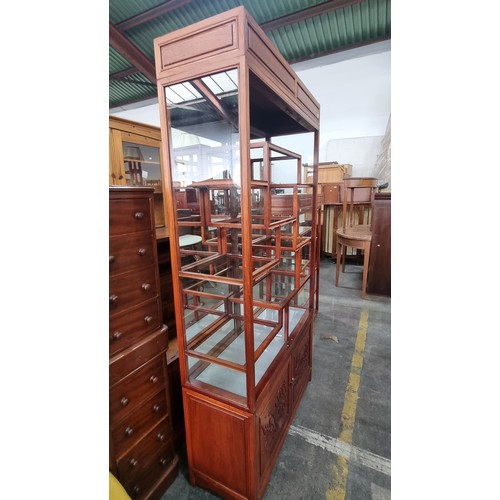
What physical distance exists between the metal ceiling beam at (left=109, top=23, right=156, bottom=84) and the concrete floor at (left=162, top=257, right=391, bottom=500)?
175 inches

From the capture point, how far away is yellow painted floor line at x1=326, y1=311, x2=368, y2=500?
1358 mm

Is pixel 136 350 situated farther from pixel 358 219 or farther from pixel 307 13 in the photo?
pixel 358 219

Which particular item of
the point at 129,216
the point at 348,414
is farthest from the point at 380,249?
the point at 129,216

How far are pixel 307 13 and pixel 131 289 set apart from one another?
11.6 feet

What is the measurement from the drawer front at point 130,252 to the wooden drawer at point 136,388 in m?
0.38

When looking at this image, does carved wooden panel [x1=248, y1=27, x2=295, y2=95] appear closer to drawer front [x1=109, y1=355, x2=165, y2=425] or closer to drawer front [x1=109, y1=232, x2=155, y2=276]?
drawer front [x1=109, y1=232, x2=155, y2=276]

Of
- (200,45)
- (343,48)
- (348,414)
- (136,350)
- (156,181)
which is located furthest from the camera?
(343,48)

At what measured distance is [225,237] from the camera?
164cm

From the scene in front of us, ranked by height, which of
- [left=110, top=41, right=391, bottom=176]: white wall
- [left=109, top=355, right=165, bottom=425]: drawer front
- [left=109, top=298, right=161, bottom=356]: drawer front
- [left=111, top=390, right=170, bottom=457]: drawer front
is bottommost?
[left=111, top=390, right=170, bottom=457]: drawer front

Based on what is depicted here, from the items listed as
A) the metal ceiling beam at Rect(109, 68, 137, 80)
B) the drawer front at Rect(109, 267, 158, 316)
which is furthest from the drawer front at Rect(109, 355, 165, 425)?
the metal ceiling beam at Rect(109, 68, 137, 80)

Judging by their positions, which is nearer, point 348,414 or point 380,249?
point 348,414

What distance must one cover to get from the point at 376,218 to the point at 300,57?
101 inches

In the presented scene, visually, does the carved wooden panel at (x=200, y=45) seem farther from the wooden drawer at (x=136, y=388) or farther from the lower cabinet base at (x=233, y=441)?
the lower cabinet base at (x=233, y=441)

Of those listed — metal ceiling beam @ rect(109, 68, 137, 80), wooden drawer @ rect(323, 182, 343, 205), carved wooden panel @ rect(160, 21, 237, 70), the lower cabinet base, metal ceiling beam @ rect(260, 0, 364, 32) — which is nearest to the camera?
carved wooden panel @ rect(160, 21, 237, 70)
